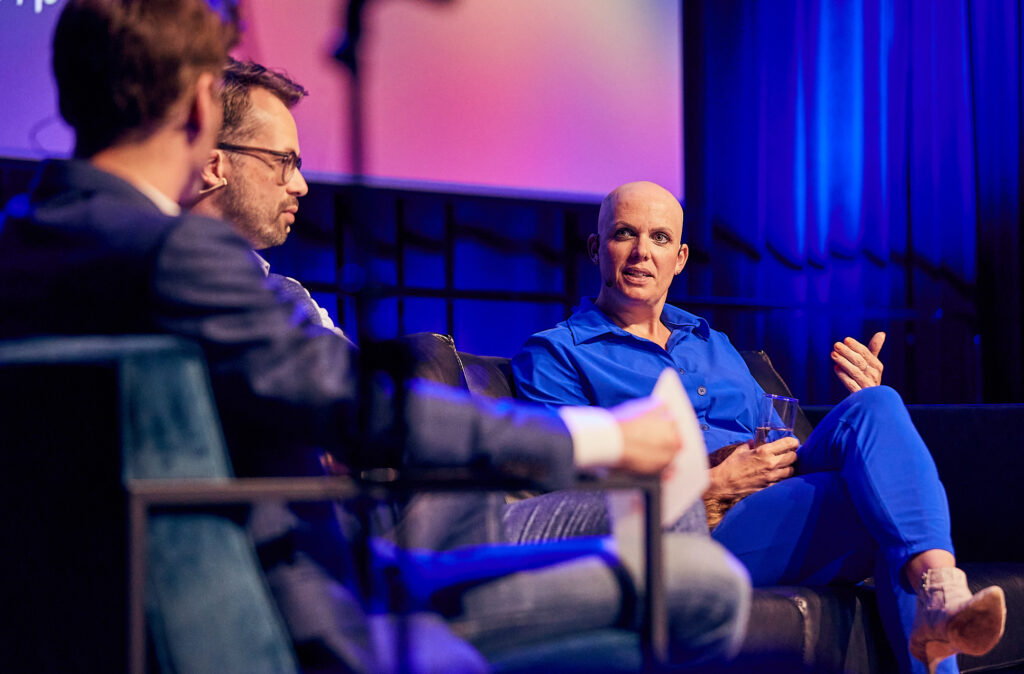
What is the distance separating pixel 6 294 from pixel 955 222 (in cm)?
415

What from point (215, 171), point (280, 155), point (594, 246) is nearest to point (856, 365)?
point (594, 246)

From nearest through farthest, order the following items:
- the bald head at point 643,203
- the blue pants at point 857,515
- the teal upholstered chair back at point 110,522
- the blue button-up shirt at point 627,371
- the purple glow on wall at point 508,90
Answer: the teal upholstered chair back at point 110,522 < the blue pants at point 857,515 < the blue button-up shirt at point 627,371 < the bald head at point 643,203 < the purple glow on wall at point 508,90

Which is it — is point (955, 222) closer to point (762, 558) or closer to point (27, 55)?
point (762, 558)

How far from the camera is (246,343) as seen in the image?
800 millimetres

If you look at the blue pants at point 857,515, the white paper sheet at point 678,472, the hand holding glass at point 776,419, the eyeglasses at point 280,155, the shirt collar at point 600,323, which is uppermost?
the eyeglasses at point 280,155

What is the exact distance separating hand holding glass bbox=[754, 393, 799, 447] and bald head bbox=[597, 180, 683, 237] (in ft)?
1.86

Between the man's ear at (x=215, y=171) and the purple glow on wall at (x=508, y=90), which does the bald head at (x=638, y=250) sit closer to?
the man's ear at (x=215, y=171)

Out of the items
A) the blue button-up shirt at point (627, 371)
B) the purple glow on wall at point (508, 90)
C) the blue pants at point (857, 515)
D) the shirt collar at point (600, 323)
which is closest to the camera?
the blue pants at point (857, 515)

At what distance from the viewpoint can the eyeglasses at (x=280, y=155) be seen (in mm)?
1847

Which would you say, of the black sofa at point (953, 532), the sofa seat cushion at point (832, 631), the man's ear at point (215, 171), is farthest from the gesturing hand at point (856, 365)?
the man's ear at point (215, 171)

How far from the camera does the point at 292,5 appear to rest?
3178mm

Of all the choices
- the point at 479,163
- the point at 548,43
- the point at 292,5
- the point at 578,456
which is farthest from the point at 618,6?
the point at 578,456

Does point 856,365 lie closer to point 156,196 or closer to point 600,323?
point 600,323

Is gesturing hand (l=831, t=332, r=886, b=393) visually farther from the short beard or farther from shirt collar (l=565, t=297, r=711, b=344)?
the short beard
